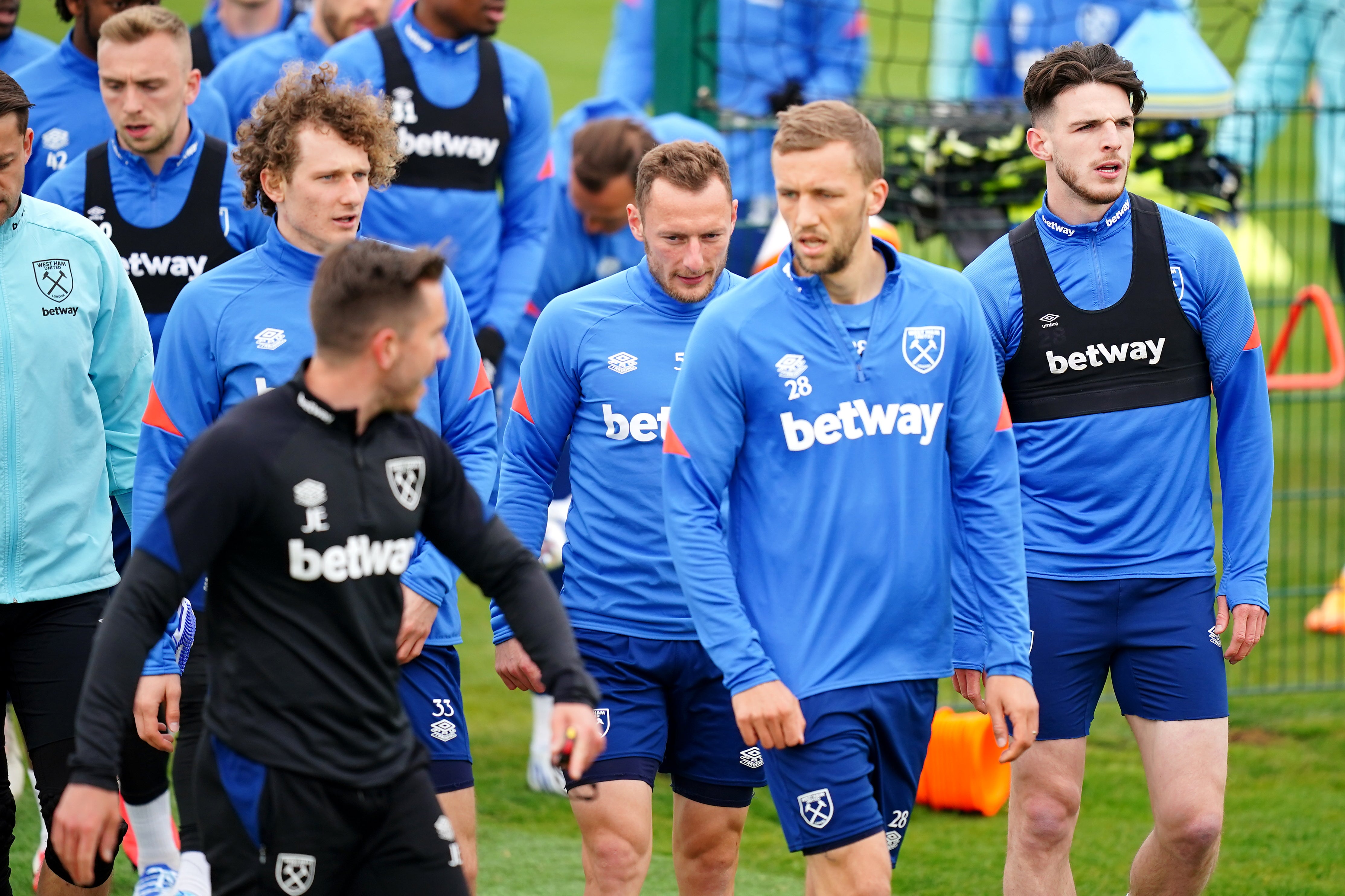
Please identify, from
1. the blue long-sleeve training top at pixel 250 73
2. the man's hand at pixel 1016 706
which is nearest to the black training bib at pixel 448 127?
the blue long-sleeve training top at pixel 250 73

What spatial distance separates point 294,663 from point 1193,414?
262cm

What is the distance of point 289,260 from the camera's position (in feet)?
14.0

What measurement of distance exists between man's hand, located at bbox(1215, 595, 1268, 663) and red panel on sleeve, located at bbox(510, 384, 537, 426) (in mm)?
1955

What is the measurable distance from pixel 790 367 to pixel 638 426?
2.34 ft

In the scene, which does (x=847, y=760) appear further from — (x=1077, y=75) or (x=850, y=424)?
(x=1077, y=75)

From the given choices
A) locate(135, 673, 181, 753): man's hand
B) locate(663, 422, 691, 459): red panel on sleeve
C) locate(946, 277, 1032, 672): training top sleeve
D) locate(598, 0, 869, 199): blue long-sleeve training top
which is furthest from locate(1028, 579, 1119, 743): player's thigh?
locate(598, 0, 869, 199): blue long-sleeve training top

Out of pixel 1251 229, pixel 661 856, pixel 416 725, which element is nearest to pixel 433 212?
pixel 661 856

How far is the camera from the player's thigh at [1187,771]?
4547 mm

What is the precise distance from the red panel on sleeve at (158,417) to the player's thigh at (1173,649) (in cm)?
253

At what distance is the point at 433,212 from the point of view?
6.86 meters

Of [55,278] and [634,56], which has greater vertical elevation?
[634,56]

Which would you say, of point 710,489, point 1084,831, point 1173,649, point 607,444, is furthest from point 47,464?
point 1084,831

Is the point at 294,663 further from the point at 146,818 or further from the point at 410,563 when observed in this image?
the point at 146,818

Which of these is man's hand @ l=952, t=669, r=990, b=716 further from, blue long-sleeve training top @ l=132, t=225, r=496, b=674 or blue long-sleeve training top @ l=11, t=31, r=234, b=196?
blue long-sleeve training top @ l=11, t=31, r=234, b=196
